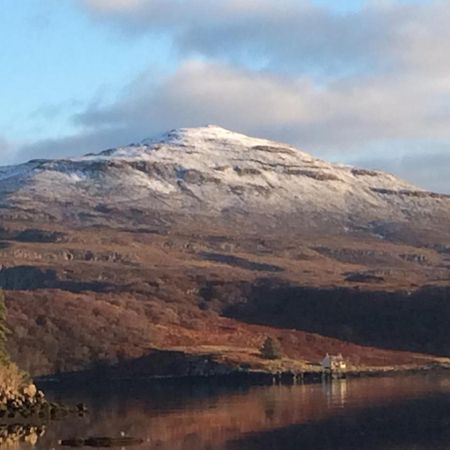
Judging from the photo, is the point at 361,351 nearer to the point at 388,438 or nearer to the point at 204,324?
the point at 204,324

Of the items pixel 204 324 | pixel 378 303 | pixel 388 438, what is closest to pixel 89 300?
pixel 204 324

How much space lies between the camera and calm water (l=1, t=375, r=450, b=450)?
242 ft

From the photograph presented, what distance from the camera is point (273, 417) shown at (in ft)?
291

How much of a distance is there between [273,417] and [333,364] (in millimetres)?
48280

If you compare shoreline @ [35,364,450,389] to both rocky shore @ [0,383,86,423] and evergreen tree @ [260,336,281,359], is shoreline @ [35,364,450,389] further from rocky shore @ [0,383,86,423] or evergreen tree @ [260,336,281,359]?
rocky shore @ [0,383,86,423]

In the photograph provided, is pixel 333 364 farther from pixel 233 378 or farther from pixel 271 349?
pixel 233 378

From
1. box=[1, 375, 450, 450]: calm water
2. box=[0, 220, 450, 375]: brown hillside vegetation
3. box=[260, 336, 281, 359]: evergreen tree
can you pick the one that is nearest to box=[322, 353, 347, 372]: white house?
box=[0, 220, 450, 375]: brown hillside vegetation

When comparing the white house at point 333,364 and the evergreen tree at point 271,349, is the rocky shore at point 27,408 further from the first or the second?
the evergreen tree at point 271,349

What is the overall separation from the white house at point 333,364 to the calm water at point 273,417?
14431mm

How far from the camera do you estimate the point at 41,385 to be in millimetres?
123188

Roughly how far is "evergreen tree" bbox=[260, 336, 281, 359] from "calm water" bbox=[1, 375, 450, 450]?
21.3 meters

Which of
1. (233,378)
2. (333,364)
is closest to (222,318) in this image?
(333,364)

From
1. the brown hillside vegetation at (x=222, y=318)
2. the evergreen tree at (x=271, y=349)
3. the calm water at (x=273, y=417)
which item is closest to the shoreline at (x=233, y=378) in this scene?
the brown hillside vegetation at (x=222, y=318)

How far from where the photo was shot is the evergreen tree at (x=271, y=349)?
5581 inches
